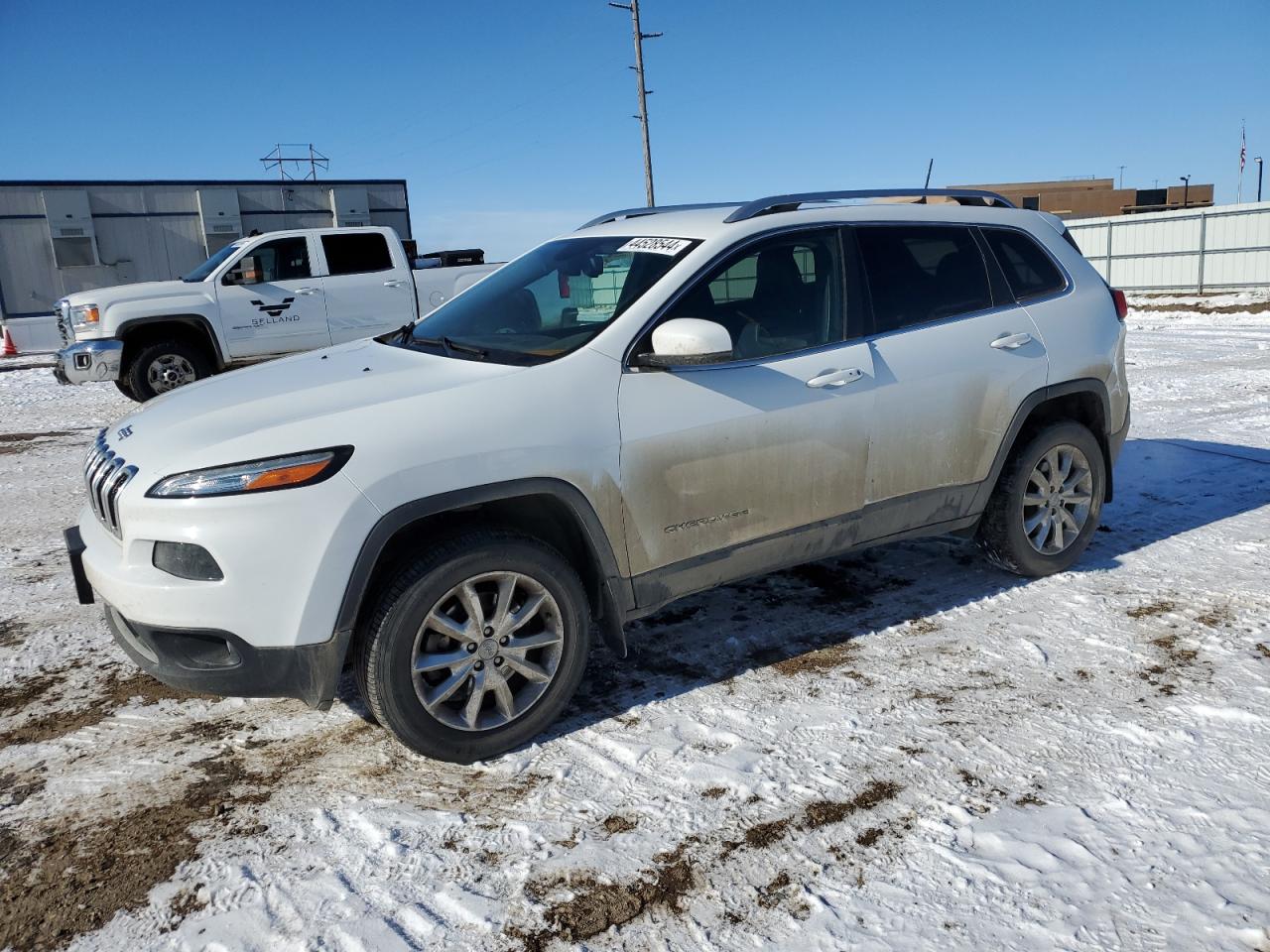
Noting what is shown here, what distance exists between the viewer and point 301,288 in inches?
462

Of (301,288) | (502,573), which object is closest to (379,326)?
(301,288)

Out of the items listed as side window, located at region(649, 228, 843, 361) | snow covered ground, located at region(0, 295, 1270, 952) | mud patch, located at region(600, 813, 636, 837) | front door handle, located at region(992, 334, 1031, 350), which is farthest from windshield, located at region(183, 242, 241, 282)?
mud patch, located at region(600, 813, 636, 837)

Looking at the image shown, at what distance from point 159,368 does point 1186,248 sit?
26781mm

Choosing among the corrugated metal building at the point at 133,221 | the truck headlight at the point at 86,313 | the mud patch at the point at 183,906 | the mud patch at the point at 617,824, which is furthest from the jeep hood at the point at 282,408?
the corrugated metal building at the point at 133,221

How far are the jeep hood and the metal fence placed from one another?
27508 mm

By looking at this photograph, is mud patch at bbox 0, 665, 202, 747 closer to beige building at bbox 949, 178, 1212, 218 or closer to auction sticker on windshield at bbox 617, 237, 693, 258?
auction sticker on windshield at bbox 617, 237, 693, 258

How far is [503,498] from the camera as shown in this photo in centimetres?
323

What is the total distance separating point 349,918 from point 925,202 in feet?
12.7

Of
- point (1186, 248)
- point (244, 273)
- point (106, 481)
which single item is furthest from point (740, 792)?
point (1186, 248)

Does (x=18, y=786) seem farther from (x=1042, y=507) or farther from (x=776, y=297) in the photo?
(x=1042, y=507)

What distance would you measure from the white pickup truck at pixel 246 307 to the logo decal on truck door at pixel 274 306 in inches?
0.5

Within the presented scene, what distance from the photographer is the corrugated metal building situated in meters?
30.2

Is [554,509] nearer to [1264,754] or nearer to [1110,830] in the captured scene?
[1110,830]

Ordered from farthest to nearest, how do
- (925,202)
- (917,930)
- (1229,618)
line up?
(925,202) < (1229,618) < (917,930)
